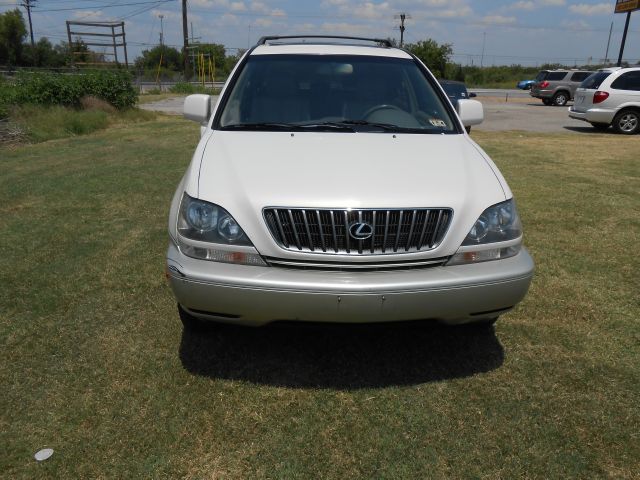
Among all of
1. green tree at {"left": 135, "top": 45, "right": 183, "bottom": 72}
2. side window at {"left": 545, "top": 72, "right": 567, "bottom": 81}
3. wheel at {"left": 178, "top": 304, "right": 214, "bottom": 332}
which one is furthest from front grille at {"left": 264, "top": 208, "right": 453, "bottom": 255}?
green tree at {"left": 135, "top": 45, "right": 183, "bottom": 72}

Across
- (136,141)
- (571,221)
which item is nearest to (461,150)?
(571,221)

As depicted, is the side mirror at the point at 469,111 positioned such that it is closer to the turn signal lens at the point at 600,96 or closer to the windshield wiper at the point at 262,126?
the windshield wiper at the point at 262,126

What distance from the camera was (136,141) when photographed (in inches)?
446

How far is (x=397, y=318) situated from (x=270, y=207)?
0.78 m

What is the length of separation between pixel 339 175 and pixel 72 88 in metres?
14.4

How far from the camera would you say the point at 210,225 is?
250 cm

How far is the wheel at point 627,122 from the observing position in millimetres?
12977

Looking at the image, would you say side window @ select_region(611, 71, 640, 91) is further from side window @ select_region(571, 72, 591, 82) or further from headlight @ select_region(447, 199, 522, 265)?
side window @ select_region(571, 72, 591, 82)

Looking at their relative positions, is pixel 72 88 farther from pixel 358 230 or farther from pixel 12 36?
pixel 12 36

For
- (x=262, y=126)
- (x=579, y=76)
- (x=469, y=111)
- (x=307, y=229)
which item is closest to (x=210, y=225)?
Answer: (x=307, y=229)

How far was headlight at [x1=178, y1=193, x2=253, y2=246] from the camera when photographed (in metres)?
2.45

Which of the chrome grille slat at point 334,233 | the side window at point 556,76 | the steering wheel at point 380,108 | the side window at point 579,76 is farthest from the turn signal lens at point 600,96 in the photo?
the side window at point 556,76

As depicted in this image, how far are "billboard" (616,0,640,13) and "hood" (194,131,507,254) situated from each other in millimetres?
39917

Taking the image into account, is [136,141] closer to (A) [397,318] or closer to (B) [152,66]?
(A) [397,318]
